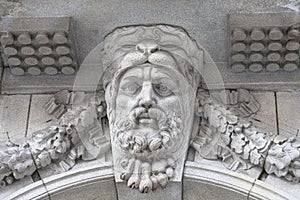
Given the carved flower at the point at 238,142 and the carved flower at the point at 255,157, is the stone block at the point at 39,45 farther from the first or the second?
the carved flower at the point at 255,157

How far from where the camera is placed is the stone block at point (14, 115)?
552 centimetres

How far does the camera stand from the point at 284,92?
5.61 meters

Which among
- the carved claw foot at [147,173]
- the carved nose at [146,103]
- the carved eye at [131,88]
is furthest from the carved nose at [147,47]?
the carved claw foot at [147,173]

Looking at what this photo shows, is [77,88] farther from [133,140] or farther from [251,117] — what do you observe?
[251,117]

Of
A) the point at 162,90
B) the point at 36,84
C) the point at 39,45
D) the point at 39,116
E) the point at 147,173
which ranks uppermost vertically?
the point at 39,45

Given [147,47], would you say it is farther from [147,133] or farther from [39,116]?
[39,116]

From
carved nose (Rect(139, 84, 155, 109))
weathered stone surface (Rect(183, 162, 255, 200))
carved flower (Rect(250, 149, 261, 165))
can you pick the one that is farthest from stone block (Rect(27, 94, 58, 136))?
carved flower (Rect(250, 149, 261, 165))

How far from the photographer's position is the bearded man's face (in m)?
5.22

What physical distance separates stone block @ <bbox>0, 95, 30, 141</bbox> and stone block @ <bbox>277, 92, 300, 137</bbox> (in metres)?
1.32

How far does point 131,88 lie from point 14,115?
27.4 inches

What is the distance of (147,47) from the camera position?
17.7 ft

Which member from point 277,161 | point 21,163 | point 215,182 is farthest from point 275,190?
point 21,163

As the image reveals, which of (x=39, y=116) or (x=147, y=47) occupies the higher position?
(x=147, y=47)

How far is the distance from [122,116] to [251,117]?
0.69 meters
